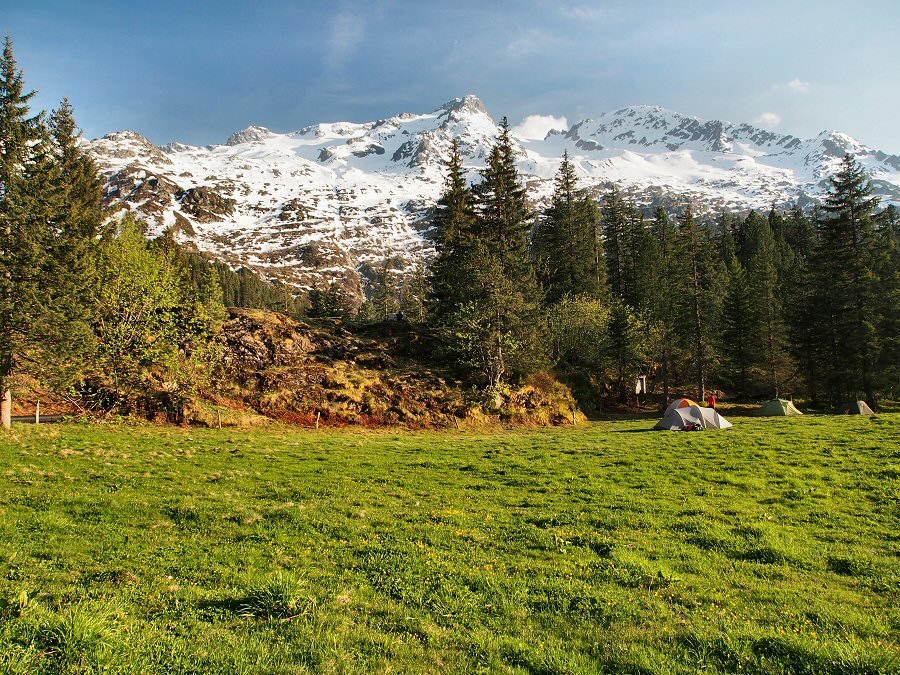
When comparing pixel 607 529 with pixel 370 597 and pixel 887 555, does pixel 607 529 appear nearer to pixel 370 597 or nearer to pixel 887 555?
pixel 887 555

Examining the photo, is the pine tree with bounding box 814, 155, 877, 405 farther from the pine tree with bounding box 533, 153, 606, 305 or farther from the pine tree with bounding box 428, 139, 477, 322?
the pine tree with bounding box 428, 139, 477, 322

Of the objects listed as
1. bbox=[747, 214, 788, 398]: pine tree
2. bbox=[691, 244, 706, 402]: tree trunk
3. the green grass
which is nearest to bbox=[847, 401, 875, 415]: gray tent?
bbox=[691, 244, 706, 402]: tree trunk

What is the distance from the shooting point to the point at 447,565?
8.57 metres

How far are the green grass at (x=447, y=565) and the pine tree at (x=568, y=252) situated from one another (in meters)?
45.1

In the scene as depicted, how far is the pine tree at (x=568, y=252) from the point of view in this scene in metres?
61.5

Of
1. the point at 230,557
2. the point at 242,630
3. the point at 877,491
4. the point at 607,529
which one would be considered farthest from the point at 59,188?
the point at 877,491

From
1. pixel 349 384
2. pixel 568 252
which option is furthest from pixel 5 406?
pixel 568 252

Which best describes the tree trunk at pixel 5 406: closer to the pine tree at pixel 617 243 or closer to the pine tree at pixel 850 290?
the pine tree at pixel 850 290

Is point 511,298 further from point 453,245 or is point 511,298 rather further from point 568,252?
point 568,252

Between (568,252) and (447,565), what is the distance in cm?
6023

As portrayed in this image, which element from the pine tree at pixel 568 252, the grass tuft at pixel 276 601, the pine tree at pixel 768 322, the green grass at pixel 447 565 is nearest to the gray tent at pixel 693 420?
the green grass at pixel 447 565

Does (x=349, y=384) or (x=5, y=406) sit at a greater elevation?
(x=349, y=384)

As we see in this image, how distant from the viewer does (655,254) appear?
6894 centimetres

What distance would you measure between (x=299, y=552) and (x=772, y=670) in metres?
8.22
